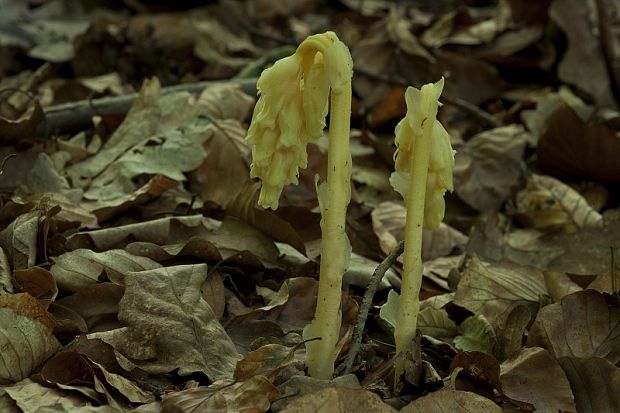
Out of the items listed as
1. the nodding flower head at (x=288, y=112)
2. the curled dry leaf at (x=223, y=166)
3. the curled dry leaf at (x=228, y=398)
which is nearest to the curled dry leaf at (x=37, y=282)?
the curled dry leaf at (x=228, y=398)

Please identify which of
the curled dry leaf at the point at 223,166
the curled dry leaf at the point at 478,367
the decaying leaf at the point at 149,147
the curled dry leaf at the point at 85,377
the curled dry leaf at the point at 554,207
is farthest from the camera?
the curled dry leaf at the point at 554,207

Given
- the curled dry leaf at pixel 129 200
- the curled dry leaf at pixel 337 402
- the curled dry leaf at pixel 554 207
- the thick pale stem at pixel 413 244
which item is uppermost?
the thick pale stem at pixel 413 244

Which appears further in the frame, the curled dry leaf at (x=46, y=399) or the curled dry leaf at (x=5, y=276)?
the curled dry leaf at (x=5, y=276)

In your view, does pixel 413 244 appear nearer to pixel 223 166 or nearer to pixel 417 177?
pixel 417 177

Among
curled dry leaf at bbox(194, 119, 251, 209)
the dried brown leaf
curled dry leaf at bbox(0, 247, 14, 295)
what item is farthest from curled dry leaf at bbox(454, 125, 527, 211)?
curled dry leaf at bbox(0, 247, 14, 295)

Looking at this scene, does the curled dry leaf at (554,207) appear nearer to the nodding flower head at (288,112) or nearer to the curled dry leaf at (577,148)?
the curled dry leaf at (577,148)

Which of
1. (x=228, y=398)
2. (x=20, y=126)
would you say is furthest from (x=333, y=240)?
(x=20, y=126)

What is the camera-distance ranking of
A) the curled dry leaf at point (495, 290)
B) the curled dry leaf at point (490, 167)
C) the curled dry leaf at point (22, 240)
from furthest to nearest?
1. the curled dry leaf at point (490, 167)
2. the curled dry leaf at point (495, 290)
3. the curled dry leaf at point (22, 240)

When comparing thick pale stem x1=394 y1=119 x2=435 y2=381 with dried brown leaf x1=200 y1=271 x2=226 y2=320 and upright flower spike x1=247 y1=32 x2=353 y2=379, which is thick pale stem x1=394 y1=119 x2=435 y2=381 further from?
dried brown leaf x1=200 y1=271 x2=226 y2=320

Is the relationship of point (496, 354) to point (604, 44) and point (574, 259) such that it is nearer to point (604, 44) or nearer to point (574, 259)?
point (574, 259)
